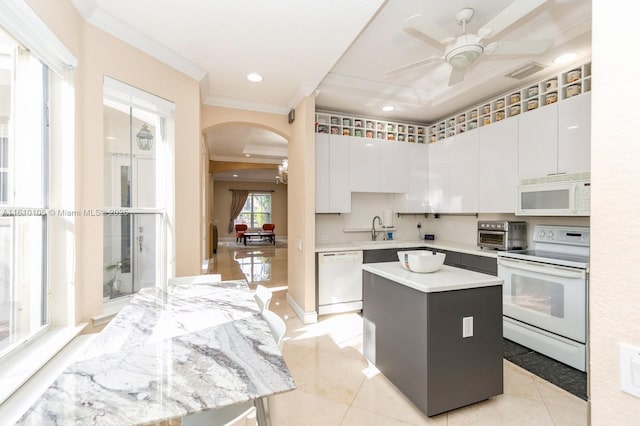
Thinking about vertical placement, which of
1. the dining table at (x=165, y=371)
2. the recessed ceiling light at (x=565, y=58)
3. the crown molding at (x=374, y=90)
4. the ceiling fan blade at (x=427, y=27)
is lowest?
the dining table at (x=165, y=371)

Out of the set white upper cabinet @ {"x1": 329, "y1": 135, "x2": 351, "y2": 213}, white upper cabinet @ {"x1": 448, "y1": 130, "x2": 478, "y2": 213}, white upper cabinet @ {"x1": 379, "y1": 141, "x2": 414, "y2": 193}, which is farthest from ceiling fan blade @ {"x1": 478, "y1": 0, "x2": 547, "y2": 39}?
white upper cabinet @ {"x1": 379, "y1": 141, "x2": 414, "y2": 193}

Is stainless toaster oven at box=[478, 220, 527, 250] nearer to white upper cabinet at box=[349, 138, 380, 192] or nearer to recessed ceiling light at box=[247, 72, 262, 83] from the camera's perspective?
white upper cabinet at box=[349, 138, 380, 192]

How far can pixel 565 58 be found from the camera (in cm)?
268

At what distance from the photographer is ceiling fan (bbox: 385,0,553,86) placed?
1858 mm

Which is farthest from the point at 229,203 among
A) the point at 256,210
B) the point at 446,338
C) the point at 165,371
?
the point at 165,371

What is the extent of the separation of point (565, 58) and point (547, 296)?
2195 mm

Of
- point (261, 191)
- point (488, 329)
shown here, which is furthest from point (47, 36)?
point (261, 191)

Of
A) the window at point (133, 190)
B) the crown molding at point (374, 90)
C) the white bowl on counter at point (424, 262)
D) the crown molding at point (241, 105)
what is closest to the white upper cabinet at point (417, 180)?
Result: the crown molding at point (374, 90)

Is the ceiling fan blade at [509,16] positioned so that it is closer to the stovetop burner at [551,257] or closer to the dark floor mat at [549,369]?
the stovetop burner at [551,257]

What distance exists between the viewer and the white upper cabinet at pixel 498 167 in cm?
321

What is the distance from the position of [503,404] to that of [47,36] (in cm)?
355

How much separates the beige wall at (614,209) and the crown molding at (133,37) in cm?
261

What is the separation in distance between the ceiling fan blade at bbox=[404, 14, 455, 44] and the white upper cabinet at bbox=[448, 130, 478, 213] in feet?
6.63

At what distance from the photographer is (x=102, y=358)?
109 centimetres
